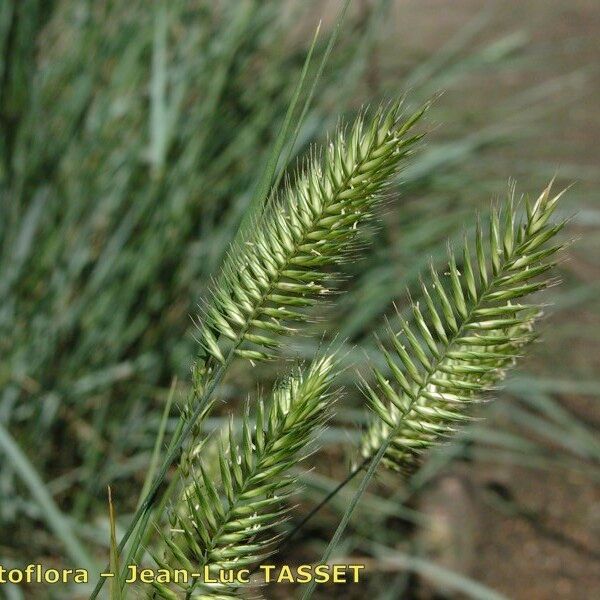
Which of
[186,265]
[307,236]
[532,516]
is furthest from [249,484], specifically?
[532,516]

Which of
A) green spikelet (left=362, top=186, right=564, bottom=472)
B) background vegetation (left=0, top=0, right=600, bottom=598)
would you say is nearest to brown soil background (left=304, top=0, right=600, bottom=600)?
background vegetation (left=0, top=0, right=600, bottom=598)

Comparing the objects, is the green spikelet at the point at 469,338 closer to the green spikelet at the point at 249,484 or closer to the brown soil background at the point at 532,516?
the green spikelet at the point at 249,484

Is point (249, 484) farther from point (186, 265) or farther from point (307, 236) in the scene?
point (186, 265)

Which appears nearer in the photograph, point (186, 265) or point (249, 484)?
point (249, 484)

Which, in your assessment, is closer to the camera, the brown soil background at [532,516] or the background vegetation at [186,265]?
the background vegetation at [186,265]

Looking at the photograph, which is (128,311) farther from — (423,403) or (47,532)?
(423,403)

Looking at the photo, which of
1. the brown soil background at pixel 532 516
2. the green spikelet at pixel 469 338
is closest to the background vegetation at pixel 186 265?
the brown soil background at pixel 532 516

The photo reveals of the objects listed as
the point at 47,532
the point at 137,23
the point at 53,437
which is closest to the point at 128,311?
the point at 53,437
